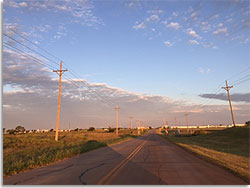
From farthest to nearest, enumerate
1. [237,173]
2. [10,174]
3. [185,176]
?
1. [10,174]
2. [237,173]
3. [185,176]

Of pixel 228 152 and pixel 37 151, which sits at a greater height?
pixel 37 151

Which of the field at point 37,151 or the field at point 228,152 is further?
the field at point 37,151

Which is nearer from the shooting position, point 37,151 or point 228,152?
point 37,151

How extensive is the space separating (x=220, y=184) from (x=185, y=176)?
4.83ft

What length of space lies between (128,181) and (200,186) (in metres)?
2.49

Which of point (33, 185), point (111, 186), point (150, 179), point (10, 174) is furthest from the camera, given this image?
point (10, 174)

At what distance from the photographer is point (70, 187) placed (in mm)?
6488

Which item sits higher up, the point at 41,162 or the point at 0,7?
the point at 0,7

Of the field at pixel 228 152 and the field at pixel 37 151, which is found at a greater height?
the field at pixel 37 151

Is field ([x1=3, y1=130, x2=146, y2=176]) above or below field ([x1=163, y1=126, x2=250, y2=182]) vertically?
above

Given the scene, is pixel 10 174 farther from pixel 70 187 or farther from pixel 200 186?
pixel 200 186

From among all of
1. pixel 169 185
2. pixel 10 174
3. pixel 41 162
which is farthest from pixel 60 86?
pixel 169 185

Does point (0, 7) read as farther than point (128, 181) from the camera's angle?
Yes

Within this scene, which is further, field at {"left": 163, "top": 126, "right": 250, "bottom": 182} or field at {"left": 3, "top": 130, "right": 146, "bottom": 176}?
field at {"left": 3, "top": 130, "right": 146, "bottom": 176}
